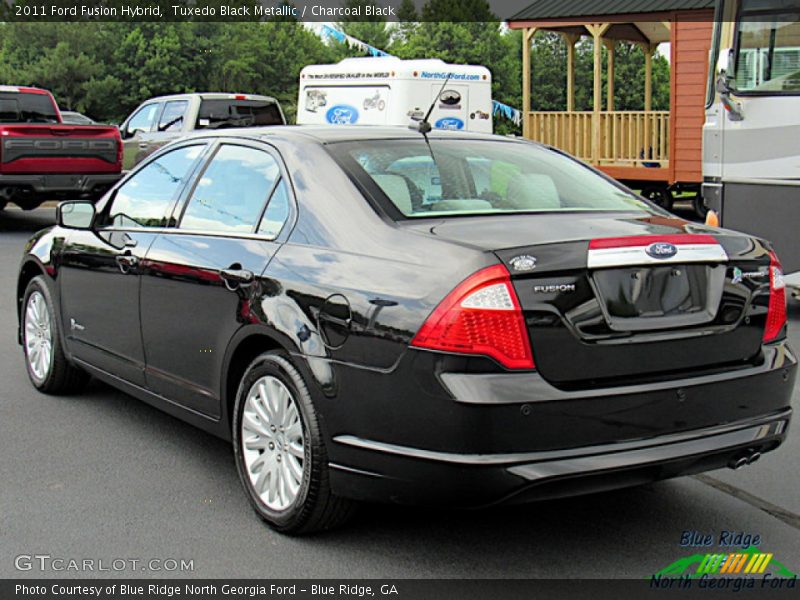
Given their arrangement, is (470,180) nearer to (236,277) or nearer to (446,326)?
(236,277)

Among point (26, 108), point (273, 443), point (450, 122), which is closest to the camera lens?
point (273, 443)

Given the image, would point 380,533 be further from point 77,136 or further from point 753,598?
point 77,136

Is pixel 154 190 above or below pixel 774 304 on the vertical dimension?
above

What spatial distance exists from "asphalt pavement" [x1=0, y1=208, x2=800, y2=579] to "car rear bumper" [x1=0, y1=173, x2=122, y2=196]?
1133cm

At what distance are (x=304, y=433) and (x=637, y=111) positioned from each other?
56.0ft

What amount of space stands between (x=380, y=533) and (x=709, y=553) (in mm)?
1254

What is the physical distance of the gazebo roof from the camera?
1942cm

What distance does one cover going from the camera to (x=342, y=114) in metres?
21.5

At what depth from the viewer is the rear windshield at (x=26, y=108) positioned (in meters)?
18.4

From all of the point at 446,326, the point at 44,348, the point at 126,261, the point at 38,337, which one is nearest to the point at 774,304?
the point at 446,326

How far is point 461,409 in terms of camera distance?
147 inches

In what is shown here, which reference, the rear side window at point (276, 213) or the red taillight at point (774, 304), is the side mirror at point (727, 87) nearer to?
the red taillight at point (774, 304)

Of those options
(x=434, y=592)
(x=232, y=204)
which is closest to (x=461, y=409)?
(x=434, y=592)

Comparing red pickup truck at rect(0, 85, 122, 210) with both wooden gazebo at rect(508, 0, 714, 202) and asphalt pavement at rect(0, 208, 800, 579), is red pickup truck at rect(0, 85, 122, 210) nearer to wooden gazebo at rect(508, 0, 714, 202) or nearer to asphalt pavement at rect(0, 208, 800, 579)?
wooden gazebo at rect(508, 0, 714, 202)
